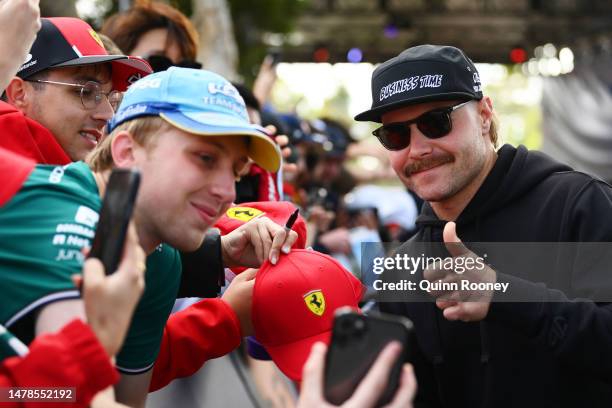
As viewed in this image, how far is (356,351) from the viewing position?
6.37ft

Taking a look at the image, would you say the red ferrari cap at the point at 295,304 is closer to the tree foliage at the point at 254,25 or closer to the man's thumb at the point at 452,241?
the man's thumb at the point at 452,241

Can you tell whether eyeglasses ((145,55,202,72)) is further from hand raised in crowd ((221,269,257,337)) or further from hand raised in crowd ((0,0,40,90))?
hand raised in crowd ((0,0,40,90))

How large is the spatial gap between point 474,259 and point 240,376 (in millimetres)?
2258

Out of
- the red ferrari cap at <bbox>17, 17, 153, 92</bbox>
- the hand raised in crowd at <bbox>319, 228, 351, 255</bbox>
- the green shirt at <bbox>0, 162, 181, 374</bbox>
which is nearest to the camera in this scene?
the green shirt at <bbox>0, 162, 181, 374</bbox>

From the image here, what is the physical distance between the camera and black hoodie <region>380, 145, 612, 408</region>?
291 centimetres

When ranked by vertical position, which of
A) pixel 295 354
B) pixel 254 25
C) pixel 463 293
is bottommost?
pixel 254 25

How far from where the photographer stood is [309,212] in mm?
6238

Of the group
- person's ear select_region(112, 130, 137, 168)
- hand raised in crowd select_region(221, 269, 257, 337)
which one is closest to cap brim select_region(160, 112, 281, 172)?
person's ear select_region(112, 130, 137, 168)

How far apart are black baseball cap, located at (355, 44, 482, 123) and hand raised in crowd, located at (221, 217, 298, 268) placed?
0.61 metres

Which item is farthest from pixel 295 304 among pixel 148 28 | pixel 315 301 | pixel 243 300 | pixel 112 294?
pixel 148 28

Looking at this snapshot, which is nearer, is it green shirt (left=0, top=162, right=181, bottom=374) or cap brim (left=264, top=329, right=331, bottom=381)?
green shirt (left=0, top=162, right=181, bottom=374)

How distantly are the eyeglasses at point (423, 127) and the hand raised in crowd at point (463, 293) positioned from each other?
2.37ft

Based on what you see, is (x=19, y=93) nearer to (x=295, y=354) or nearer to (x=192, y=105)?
(x=192, y=105)

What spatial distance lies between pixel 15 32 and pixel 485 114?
1.79 metres
